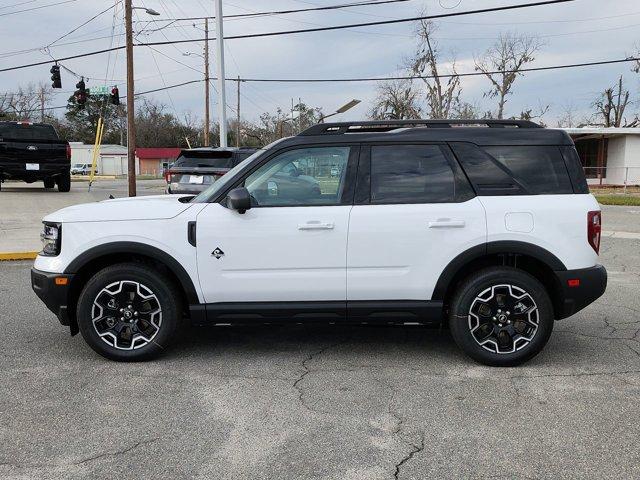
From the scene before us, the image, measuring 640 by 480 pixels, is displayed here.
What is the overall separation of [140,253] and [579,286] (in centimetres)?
335

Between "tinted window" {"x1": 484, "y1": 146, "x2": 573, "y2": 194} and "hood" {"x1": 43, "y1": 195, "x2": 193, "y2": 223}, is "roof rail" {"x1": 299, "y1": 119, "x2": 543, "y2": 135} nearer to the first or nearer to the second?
"tinted window" {"x1": 484, "y1": 146, "x2": 573, "y2": 194}

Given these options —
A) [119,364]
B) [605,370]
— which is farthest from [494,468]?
[119,364]

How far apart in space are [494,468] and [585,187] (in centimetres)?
243

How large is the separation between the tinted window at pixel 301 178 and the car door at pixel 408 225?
19 centimetres

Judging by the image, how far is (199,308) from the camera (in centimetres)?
447

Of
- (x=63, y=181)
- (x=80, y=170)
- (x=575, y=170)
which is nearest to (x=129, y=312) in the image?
(x=575, y=170)

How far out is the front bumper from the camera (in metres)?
4.48

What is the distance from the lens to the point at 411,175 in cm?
451

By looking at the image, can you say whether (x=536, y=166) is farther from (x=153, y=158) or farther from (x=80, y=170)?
(x=153, y=158)

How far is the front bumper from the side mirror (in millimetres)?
1396

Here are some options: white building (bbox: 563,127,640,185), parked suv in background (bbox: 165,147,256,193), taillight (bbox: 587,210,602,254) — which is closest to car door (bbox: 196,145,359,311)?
taillight (bbox: 587,210,602,254)

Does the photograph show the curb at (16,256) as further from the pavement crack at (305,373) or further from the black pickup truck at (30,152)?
the black pickup truck at (30,152)

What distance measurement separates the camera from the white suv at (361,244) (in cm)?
438

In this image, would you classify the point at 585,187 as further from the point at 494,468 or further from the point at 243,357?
the point at 243,357
